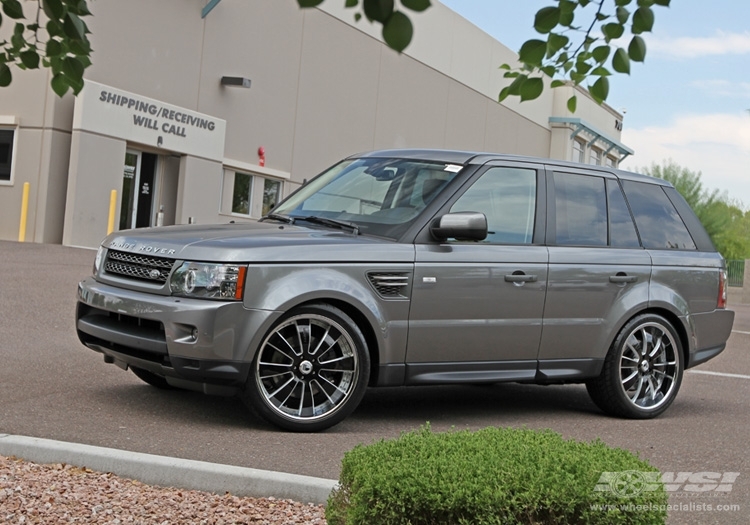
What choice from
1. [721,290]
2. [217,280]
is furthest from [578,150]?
[217,280]

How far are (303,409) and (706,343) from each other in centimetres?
369

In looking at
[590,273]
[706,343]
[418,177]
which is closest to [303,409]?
[418,177]

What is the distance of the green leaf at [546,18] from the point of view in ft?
11.9

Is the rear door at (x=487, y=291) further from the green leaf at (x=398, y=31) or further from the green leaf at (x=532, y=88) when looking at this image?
the green leaf at (x=398, y=31)

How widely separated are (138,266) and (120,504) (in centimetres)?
233

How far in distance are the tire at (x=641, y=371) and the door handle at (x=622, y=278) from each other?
0.99ft

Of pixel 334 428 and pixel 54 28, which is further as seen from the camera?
pixel 334 428

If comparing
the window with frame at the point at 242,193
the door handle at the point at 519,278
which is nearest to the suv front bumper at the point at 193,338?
the door handle at the point at 519,278

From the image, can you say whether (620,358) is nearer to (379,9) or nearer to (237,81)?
(379,9)

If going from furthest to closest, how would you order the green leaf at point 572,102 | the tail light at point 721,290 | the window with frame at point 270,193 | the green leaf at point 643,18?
1. the window with frame at point 270,193
2. the tail light at point 721,290
3. the green leaf at point 572,102
4. the green leaf at point 643,18

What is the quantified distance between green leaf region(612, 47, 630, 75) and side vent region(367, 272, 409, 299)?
3.01 m

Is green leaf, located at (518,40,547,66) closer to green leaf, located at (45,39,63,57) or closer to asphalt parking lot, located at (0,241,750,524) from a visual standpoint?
green leaf, located at (45,39,63,57)

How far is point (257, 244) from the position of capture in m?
6.41

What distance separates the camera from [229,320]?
6.22m
